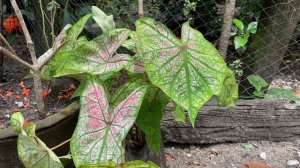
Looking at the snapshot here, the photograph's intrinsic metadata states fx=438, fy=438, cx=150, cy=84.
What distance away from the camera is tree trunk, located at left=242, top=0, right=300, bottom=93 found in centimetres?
211

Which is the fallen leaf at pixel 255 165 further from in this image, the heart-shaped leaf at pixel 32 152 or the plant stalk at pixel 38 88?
the heart-shaped leaf at pixel 32 152

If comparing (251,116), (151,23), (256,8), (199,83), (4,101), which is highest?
(256,8)

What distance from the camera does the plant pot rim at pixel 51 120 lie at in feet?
4.96

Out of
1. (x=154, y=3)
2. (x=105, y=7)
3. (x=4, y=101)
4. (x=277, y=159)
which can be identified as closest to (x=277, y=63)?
(x=277, y=159)

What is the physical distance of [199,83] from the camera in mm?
1127

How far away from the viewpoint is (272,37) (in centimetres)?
218

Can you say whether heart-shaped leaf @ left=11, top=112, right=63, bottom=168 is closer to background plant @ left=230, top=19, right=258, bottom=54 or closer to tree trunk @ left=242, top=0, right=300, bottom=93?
background plant @ left=230, top=19, right=258, bottom=54

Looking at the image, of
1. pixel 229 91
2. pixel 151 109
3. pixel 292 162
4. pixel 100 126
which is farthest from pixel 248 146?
pixel 100 126

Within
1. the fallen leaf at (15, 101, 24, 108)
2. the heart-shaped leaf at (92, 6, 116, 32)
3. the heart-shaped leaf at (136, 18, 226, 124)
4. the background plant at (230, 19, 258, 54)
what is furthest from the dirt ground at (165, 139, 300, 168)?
the heart-shaped leaf at (136, 18, 226, 124)

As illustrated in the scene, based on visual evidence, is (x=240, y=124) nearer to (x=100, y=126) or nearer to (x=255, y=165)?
(x=255, y=165)

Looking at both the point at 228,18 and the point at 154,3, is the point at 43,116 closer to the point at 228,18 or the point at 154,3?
the point at 228,18

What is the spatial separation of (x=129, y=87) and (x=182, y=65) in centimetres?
22

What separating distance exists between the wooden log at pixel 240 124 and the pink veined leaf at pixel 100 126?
92 centimetres

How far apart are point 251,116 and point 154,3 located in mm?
850
